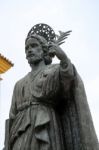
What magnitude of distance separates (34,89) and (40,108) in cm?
34

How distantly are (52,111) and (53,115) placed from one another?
0.09m

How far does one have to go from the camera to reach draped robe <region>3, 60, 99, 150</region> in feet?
27.1

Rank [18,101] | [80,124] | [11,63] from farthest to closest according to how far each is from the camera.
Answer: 1. [11,63]
2. [18,101]
3. [80,124]

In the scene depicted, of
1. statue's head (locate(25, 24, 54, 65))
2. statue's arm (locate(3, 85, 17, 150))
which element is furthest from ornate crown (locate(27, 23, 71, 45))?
statue's arm (locate(3, 85, 17, 150))

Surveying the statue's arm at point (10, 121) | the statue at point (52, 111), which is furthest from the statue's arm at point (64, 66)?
the statue's arm at point (10, 121)

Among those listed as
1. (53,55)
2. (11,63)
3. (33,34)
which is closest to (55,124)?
(53,55)

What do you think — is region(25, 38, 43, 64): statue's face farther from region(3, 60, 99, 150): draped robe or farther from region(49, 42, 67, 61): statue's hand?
region(49, 42, 67, 61): statue's hand

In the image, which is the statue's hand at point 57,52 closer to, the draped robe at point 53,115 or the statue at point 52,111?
the statue at point 52,111

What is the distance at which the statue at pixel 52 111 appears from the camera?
326 inches

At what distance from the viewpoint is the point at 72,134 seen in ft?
27.7

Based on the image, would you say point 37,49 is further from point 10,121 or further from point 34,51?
point 10,121

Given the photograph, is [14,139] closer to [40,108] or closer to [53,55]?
[40,108]

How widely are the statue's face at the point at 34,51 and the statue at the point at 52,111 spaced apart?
0.02 metres

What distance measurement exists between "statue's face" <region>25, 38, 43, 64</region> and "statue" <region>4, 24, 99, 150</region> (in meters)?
0.02
